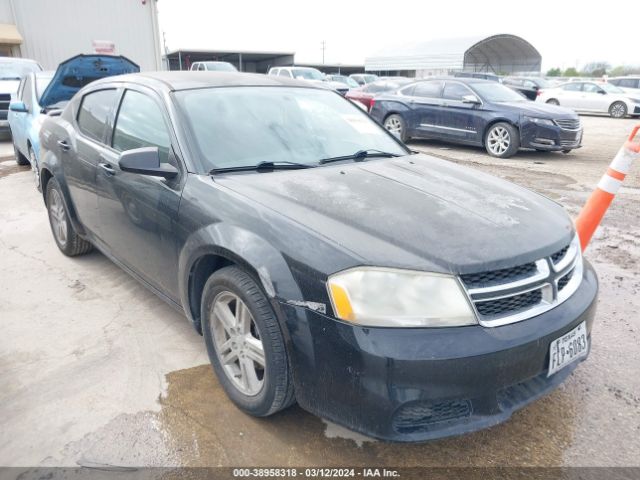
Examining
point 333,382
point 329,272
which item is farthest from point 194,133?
point 333,382

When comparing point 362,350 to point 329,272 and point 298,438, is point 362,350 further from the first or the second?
point 298,438

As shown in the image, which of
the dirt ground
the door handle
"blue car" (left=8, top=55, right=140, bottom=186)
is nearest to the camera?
the dirt ground

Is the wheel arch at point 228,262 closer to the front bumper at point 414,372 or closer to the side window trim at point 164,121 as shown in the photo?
the front bumper at point 414,372

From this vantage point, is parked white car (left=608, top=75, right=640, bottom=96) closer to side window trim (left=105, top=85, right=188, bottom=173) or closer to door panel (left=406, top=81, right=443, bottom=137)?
door panel (left=406, top=81, right=443, bottom=137)

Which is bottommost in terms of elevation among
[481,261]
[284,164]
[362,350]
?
[362,350]

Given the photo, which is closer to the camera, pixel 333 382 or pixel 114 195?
pixel 333 382

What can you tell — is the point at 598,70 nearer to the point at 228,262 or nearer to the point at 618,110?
the point at 618,110

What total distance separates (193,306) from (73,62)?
5.99 metres

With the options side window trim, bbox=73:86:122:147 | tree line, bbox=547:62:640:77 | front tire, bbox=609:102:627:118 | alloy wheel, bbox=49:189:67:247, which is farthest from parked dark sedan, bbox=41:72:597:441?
tree line, bbox=547:62:640:77

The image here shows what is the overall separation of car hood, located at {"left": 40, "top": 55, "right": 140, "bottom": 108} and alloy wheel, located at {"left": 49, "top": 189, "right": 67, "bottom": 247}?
3289 mm

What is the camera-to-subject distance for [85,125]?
3.81 m

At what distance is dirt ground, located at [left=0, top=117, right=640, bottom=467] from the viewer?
7.20 ft

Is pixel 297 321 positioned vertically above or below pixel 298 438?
above

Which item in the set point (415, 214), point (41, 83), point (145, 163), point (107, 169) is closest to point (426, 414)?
point (415, 214)
